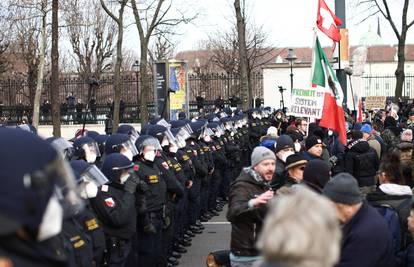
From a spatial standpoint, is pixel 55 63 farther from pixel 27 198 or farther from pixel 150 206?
pixel 27 198

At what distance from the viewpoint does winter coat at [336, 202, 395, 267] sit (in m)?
4.43

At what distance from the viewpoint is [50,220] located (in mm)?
2312

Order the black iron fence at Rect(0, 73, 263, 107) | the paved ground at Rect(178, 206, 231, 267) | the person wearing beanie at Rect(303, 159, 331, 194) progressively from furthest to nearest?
the black iron fence at Rect(0, 73, 263, 107), the paved ground at Rect(178, 206, 231, 267), the person wearing beanie at Rect(303, 159, 331, 194)

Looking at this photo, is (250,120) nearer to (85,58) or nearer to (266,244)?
(266,244)

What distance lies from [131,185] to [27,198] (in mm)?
5324

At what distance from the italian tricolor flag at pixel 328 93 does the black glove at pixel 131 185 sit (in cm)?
423

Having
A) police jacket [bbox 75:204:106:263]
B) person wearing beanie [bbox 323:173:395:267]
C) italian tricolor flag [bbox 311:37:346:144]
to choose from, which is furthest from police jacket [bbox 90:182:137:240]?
italian tricolor flag [bbox 311:37:346:144]

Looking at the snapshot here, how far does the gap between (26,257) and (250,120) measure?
18.7m

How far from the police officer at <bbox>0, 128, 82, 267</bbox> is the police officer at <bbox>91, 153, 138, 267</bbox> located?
4554mm

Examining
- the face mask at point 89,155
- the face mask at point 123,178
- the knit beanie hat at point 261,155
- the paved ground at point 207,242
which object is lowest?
the paved ground at point 207,242

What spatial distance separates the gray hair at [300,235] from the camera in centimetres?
213

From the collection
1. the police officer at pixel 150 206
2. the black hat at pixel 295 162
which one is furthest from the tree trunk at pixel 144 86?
the black hat at pixel 295 162

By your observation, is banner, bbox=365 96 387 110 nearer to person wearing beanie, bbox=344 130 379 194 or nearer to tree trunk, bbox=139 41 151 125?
tree trunk, bbox=139 41 151 125

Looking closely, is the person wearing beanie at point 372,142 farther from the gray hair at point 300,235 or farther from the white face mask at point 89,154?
the gray hair at point 300,235
